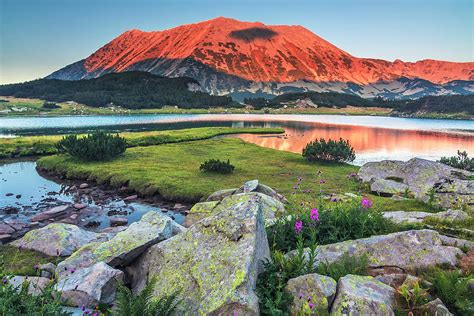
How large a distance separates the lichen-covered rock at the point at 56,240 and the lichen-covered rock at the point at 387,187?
1758 centimetres

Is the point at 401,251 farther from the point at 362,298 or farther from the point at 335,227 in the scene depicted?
the point at 362,298

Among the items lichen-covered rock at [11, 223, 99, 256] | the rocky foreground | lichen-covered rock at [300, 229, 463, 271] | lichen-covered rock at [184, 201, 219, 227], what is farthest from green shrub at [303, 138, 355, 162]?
lichen-covered rock at [300, 229, 463, 271]

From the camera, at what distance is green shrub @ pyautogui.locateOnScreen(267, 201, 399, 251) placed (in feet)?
31.2

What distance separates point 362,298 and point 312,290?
92 centimetres

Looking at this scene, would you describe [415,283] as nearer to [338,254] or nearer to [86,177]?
[338,254]

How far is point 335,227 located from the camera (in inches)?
391

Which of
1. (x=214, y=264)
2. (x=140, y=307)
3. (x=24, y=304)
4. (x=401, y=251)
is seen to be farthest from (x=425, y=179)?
(x=24, y=304)

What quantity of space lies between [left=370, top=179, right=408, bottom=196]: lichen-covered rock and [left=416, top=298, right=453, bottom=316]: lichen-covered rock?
17040 mm

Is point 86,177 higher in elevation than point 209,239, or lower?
lower

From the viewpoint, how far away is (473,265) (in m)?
7.71

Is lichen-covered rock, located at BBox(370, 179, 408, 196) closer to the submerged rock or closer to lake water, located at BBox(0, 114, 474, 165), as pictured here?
the submerged rock

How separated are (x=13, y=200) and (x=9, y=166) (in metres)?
17.9

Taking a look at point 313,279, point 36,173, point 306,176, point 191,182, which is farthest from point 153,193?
point 313,279

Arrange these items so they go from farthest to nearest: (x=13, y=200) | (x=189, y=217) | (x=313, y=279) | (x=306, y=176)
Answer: (x=306, y=176)
(x=13, y=200)
(x=189, y=217)
(x=313, y=279)
